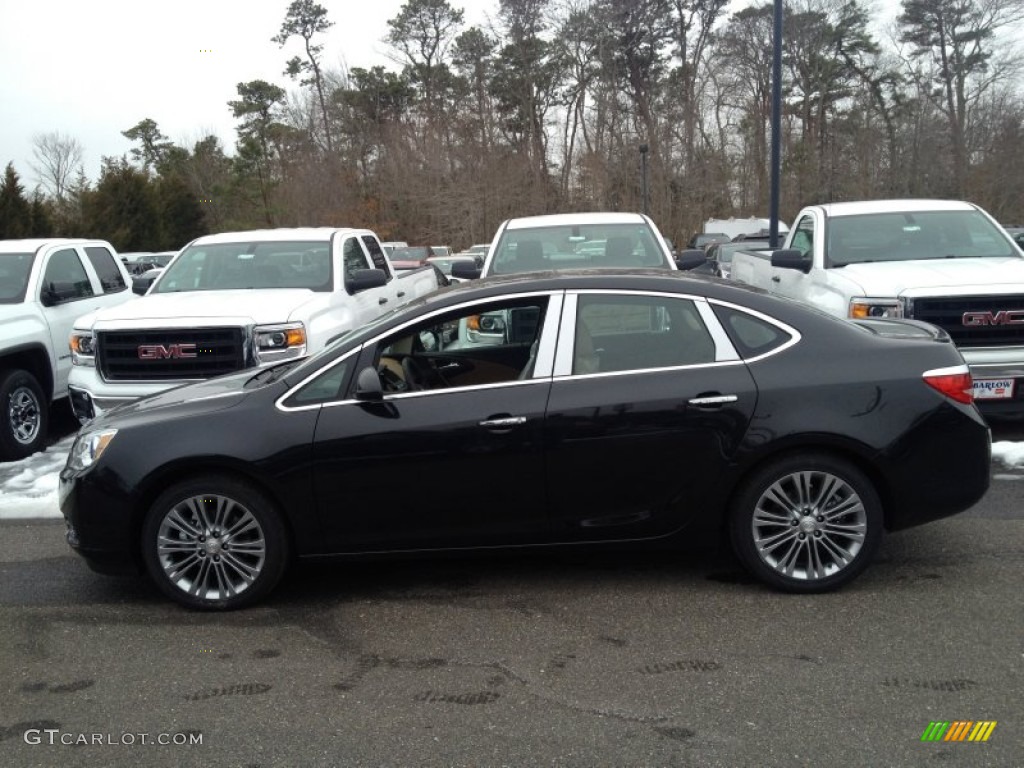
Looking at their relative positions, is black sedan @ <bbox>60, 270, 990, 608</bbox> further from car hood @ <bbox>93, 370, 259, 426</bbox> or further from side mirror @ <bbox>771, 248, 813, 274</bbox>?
side mirror @ <bbox>771, 248, 813, 274</bbox>

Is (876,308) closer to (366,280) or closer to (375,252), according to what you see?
(366,280)

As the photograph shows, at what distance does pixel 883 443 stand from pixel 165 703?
138 inches

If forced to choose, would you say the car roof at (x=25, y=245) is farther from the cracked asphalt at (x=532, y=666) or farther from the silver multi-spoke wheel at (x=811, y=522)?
the silver multi-spoke wheel at (x=811, y=522)

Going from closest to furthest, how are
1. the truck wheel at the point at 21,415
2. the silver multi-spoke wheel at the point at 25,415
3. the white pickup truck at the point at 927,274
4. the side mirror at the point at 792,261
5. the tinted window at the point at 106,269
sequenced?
the white pickup truck at the point at 927,274
the truck wheel at the point at 21,415
the silver multi-spoke wheel at the point at 25,415
the side mirror at the point at 792,261
the tinted window at the point at 106,269

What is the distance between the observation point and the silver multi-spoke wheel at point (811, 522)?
189 inches

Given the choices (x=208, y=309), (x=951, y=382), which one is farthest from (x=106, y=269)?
(x=951, y=382)

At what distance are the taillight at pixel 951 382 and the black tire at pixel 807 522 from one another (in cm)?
59

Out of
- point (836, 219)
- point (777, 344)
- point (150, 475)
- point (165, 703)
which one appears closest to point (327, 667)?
point (165, 703)

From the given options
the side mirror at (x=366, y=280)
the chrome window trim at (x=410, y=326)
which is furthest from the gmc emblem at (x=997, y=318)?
the side mirror at (x=366, y=280)

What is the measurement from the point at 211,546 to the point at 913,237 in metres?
7.15

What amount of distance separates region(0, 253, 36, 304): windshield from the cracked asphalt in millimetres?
4476

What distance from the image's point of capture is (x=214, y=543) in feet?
16.1

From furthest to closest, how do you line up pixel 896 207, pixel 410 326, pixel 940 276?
pixel 896 207 → pixel 940 276 → pixel 410 326

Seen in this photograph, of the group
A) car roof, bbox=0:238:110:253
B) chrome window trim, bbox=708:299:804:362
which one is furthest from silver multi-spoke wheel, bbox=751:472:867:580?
car roof, bbox=0:238:110:253
